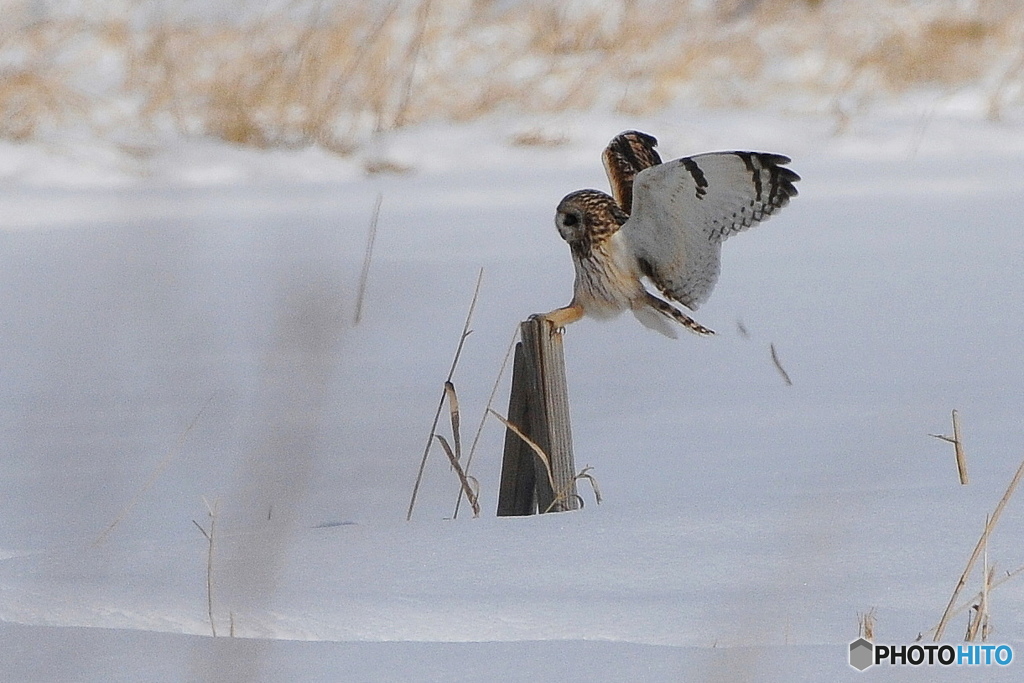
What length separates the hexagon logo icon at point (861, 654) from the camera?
1056mm

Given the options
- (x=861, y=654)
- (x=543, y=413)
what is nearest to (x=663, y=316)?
(x=543, y=413)

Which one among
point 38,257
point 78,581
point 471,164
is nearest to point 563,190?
point 471,164

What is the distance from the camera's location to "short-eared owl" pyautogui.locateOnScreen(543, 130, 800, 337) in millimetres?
1576

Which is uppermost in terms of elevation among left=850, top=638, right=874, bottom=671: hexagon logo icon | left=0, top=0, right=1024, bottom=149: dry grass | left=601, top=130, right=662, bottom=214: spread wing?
left=0, top=0, right=1024, bottom=149: dry grass

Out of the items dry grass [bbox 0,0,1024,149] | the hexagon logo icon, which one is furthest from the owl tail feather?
dry grass [bbox 0,0,1024,149]

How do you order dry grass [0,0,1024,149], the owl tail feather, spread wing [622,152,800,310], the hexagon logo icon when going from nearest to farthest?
the hexagon logo icon < spread wing [622,152,800,310] < the owl tail feather < dry grass [0,0,1024,149]

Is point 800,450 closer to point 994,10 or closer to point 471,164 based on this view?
point 471,164

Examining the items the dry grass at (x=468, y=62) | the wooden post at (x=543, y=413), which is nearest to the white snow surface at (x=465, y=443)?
the wooden post at (x=543, y=413)

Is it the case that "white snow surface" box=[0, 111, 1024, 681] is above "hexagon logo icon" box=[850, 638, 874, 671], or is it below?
above

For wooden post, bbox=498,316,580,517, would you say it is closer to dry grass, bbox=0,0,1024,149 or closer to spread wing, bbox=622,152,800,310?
spread wing, bbox=622,152,800,310

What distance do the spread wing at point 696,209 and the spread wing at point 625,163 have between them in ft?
0.44

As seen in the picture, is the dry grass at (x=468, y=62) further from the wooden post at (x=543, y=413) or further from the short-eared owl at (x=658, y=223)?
the wooden post at (x=543, y=413)

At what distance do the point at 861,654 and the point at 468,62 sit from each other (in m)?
5.35

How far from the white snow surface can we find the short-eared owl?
0.76 ft
